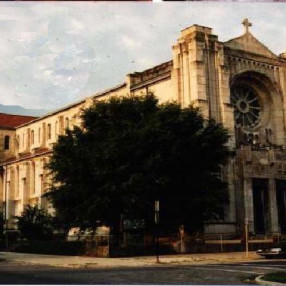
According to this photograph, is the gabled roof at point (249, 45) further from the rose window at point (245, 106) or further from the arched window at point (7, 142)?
the arched window at point (7, 142)

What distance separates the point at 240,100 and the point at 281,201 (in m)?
10.5

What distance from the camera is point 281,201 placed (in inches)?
Result: 1903

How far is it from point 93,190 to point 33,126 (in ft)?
147

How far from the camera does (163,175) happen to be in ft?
111

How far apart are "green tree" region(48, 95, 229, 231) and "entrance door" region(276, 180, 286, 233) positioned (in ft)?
38.3

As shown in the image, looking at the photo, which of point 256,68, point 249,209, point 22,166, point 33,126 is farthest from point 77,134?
point 33,126

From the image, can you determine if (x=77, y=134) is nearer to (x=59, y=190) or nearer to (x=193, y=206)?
(x=59, y=190)

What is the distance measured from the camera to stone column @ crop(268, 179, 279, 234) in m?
45.8

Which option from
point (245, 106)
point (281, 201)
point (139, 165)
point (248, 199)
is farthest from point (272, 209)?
point (139, 165)

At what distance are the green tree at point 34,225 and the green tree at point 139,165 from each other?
14.4 meters

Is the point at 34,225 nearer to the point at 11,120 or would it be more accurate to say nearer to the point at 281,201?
the point at 281,201

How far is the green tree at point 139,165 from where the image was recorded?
33094mm

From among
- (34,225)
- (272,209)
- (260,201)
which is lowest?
(34,225)

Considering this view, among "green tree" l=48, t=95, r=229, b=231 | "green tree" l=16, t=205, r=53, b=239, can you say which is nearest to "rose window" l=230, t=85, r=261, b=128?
"green tree" l=48, t=95, r=229, b=231
